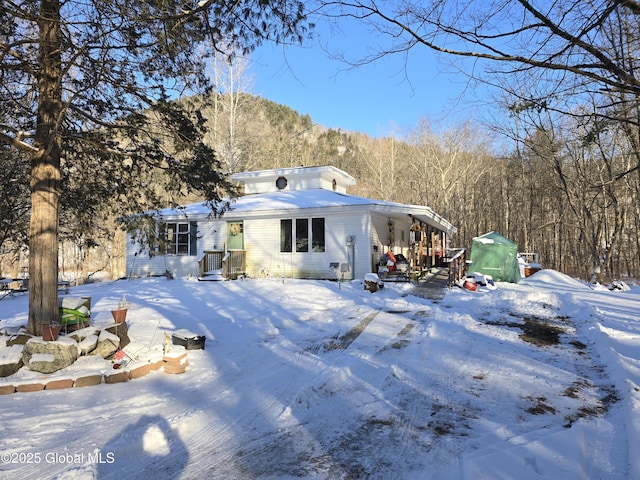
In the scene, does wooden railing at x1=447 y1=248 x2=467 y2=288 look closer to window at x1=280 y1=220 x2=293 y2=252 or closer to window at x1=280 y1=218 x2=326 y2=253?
window at x1=280 y1=218 x2=326 y2=253

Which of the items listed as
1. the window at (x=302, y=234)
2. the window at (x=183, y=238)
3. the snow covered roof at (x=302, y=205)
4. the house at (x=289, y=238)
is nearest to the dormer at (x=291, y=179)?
the house at (x=289, y=238)

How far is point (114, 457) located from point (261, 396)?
1524 millimetres

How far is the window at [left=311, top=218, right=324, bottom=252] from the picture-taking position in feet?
48.9

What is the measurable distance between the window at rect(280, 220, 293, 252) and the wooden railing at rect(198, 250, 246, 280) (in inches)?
67.9

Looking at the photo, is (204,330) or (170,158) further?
(204,330)

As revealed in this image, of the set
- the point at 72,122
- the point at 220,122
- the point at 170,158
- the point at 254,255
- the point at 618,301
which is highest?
the point at 220,122

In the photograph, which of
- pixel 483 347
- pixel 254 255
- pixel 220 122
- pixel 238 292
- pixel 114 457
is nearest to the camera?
pixel 114 457

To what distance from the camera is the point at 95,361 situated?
195 inches

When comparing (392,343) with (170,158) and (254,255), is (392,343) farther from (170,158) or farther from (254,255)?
(254,255)

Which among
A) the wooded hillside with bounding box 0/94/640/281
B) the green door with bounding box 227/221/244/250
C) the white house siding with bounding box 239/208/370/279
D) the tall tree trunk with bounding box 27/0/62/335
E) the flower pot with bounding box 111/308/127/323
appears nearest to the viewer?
the tall tree trunk with bounding box 27/0/62/335

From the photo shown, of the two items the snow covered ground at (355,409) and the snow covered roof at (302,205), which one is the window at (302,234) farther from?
the snow covered ground at (355,409)

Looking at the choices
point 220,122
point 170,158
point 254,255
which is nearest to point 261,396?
point 170,158

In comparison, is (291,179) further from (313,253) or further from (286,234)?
(313,253)

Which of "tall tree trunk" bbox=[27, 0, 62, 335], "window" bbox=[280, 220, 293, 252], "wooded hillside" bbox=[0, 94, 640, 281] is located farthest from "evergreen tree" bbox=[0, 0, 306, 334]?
"wooded hillside" bbox=[0, 94, 640, 281]
